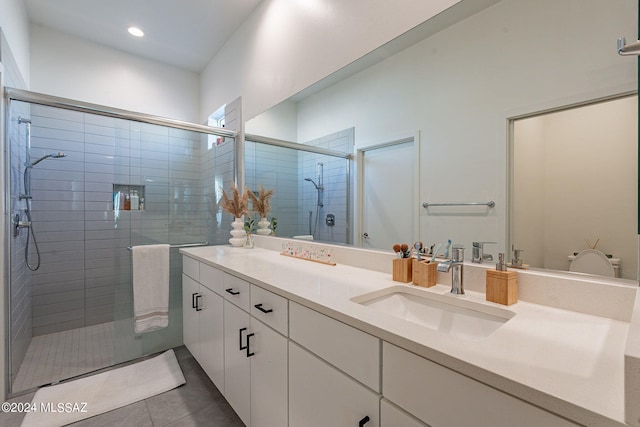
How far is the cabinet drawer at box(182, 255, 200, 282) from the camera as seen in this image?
193cm

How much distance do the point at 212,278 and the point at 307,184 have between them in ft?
Result: 2.76

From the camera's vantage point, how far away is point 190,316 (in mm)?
2057

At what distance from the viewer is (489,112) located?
1047mm

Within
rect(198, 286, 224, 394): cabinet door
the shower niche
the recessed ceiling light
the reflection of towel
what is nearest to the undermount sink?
rect(198, 286, 224, 394): cabinet door

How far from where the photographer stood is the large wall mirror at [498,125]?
0.80 meters

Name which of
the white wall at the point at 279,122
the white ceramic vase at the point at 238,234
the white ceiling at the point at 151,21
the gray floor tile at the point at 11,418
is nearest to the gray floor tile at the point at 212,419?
the gray floor tile at the point at 11,418

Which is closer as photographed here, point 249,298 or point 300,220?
point 249,298

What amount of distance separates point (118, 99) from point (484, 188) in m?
3.54

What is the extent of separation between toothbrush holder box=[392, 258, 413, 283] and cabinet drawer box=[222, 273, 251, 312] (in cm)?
65

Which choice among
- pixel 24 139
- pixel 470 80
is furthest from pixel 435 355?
pixel 24 139

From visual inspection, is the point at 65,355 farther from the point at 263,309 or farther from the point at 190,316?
the point at 263,309

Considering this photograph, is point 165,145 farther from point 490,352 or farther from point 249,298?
point 490,352

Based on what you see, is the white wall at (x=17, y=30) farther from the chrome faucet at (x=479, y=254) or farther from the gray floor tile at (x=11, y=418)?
the chrome faucet at (x=479, y=254)

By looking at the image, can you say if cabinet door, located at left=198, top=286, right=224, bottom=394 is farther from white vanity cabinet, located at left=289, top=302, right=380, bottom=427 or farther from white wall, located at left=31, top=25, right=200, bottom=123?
white wall, located at left=31, top=25, right=200, bottom=123
